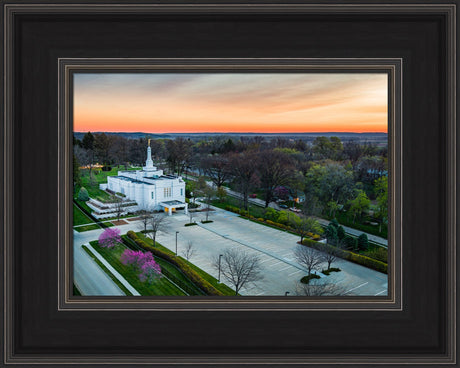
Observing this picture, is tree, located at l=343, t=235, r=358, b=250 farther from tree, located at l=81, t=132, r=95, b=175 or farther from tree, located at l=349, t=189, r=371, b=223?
tree, located at l=81, t=132, r=95, b=175

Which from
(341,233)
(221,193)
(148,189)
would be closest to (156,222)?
(148,189)

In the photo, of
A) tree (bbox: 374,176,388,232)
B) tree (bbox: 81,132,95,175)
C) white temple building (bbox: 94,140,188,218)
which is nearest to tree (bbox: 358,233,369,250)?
tree (bbox: 374,176,388,232)

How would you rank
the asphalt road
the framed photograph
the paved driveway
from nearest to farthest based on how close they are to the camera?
the framed photograph → the asphalt road → the paved driveway

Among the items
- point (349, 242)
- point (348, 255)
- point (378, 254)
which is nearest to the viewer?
point (378, 254)

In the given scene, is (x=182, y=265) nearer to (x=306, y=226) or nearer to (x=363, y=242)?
(x=306, y=226)

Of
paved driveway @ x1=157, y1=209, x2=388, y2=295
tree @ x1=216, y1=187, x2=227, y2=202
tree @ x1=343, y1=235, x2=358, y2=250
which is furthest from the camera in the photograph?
tree @ x1=216, y1=187, x2=227, y2=202

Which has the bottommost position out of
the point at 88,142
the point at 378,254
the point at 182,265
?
the point at 182,265

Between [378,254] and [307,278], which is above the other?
[378,254]
